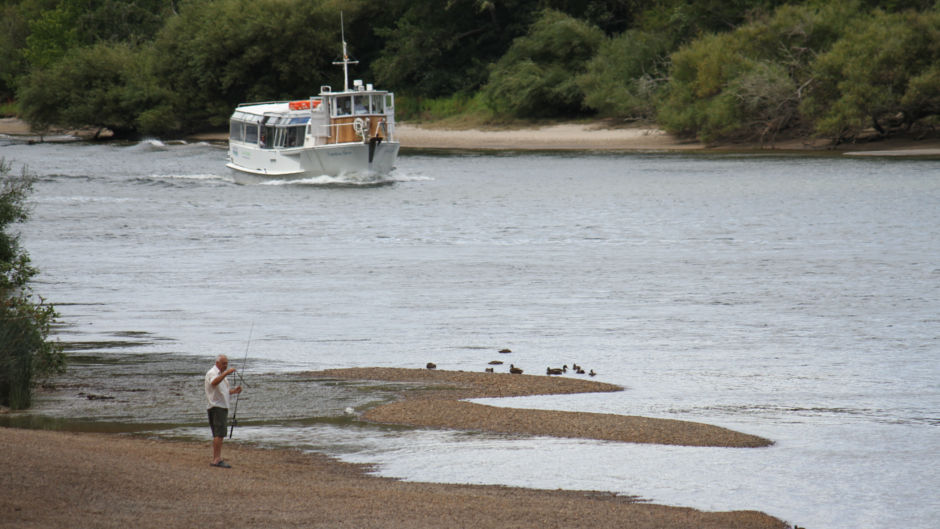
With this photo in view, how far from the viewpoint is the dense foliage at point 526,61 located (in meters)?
56.4

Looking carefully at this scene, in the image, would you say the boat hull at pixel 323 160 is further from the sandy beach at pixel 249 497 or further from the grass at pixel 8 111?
the grass at pixel 8 111

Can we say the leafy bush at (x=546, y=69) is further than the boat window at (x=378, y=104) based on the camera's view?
Yes

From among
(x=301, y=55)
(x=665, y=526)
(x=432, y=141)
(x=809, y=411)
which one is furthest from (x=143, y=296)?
(x=301, y=55)

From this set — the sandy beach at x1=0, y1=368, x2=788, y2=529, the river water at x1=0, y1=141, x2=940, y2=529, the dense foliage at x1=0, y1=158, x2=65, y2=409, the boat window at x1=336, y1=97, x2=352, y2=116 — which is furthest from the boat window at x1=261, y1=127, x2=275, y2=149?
the sandy beach at x1=0, y1=368, x2=788, y2=529

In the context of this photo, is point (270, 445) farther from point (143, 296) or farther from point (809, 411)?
point (143, 296)

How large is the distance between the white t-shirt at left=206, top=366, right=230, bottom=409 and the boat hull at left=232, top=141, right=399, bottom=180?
36374 millimetres

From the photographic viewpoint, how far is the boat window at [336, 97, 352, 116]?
48312 mm

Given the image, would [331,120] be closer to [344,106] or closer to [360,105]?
[344,106]

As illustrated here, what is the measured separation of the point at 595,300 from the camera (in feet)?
84.7

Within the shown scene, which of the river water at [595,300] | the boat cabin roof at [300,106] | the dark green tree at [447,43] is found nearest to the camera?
the river water at [595,300]

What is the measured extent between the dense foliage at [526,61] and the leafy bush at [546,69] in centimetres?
13

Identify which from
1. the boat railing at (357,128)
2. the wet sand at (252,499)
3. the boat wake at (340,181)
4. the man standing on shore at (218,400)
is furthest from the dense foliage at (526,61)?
the man standing on shore at (218,400)

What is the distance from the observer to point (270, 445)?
14.7m

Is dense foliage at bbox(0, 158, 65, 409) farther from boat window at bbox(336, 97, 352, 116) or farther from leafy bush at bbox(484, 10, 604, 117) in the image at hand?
leafy bush at bbox(484, 10, 604, 117)
